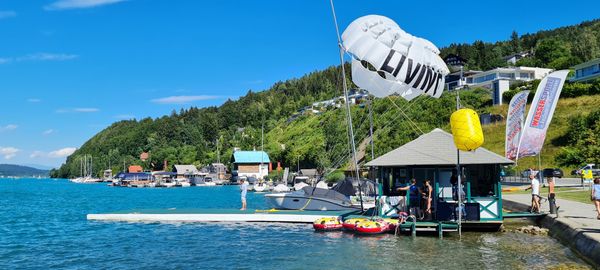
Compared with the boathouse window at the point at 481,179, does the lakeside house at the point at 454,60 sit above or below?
above

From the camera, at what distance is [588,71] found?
295 ft

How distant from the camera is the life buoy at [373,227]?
23781 mm

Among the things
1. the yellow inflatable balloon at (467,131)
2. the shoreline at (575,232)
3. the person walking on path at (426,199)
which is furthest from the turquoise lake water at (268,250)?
the yellow inflatable balloon at (467,131)

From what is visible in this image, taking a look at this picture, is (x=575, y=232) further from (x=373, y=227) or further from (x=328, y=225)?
(x=328, y=225)

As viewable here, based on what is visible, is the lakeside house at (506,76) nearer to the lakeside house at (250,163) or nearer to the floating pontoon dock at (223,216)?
the lakeside house at (250,163)

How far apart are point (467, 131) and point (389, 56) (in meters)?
5.52

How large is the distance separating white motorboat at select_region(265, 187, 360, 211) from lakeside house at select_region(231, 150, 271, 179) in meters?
104

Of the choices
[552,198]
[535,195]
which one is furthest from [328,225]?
[552,198]

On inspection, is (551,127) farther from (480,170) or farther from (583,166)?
(480,170)

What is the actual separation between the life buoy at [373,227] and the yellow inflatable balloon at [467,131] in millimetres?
5726

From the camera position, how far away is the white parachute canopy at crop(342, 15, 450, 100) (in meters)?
23.6

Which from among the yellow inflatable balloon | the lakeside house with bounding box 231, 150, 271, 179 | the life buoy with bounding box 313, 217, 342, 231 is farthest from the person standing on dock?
the lakeside house with bounding box 231, 150, 271, 179

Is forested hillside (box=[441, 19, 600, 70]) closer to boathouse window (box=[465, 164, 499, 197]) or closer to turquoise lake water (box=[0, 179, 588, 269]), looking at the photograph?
boathouse window (box=[465, 164, 499, 197])

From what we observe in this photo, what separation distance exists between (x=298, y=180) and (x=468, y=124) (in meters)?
66.6
